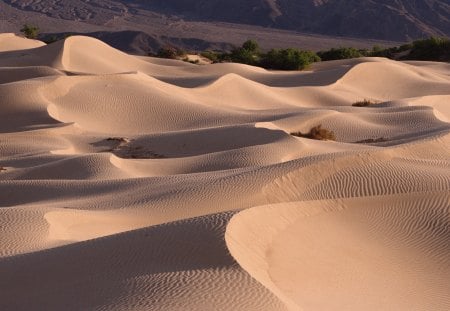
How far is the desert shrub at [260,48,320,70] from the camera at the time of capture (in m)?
38.3

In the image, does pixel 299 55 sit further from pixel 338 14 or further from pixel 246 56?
pixel 338 14

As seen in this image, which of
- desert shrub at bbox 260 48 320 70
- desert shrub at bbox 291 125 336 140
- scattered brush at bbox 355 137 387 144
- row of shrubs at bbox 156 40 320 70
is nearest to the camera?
scattered brush at bbox 355 137 387 144

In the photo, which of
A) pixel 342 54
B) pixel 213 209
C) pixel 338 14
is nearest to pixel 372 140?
pixel 213 209

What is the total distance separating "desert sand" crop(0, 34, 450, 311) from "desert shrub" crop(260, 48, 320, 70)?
16.3 meters

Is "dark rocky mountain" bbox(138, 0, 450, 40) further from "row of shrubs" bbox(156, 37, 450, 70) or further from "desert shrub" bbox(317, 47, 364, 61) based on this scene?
"desert shrub" bbox(317, 47, 364, 61)

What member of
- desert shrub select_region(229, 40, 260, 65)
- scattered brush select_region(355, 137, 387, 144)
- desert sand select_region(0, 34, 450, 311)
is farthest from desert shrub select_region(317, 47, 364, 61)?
scattered brush select_region(355, 137, 387, 144)

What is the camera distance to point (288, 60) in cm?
3897

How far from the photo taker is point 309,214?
371 inches

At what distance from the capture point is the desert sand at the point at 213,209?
271 inches

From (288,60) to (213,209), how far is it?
96.1 ft

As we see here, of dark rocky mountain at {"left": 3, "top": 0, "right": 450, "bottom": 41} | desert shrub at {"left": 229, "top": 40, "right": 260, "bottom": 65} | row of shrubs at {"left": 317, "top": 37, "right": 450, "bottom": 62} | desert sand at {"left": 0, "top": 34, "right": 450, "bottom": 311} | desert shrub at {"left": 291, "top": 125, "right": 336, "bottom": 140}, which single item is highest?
desert sand at {"left": 0, "top": 34, "right": 450, "bottom": 311}

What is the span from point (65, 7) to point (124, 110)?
107 m

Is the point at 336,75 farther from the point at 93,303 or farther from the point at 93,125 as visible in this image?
the point at 93,303

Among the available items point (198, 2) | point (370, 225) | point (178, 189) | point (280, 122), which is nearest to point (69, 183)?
point (178, 189)
